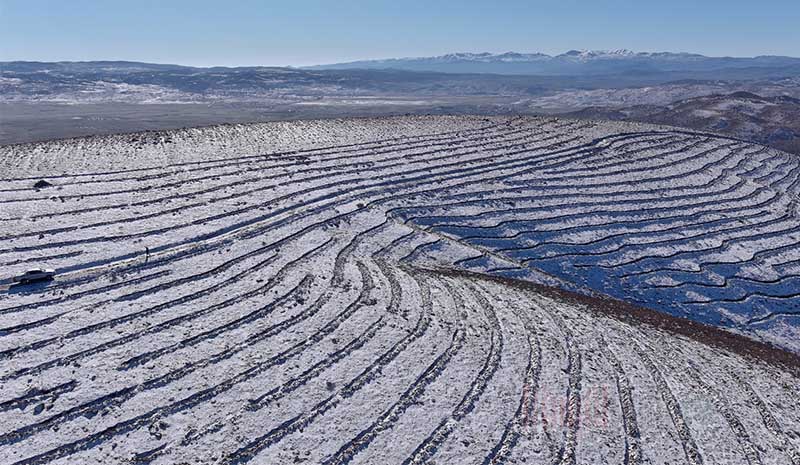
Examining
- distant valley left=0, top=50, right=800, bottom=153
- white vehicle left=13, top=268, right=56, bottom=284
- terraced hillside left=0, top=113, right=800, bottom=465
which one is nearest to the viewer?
terraced hillside left=0, top=113, right=800, bottom=465

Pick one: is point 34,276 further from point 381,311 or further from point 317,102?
point 317,102

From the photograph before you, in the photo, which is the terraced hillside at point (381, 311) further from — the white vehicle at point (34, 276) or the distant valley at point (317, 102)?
the distant valley at point (317, 102)

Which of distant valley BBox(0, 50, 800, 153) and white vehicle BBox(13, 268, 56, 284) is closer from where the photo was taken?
white vehicle BBox(13, 268, 56, 284)

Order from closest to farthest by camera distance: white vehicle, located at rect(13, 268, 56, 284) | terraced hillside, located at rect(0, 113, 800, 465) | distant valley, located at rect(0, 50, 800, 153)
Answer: terraced hillside, located at rect(0, 113, 800, 465), white vehicle, located at rect(13, 268, 56, 284), distant valley, located at rect(0, 50, 800, 153)

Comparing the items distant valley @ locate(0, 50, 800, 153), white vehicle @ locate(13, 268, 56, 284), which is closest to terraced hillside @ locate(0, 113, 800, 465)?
white vehicle @ locate(13, 268, 56, 284)

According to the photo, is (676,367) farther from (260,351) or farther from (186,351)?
(186,351)

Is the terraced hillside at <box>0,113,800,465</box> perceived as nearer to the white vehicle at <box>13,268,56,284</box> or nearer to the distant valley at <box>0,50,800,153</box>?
the white vehicle at <box>13,268,56,284</box>
